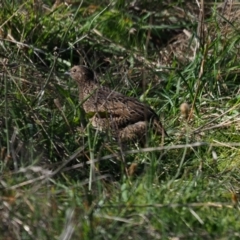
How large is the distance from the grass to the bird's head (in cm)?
13

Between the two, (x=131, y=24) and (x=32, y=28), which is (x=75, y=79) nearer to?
(x=32, y=28)

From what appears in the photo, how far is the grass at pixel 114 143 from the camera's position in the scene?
18.4 feet

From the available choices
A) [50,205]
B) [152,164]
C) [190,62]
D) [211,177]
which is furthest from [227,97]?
[50,205]

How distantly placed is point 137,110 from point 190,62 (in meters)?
1.14

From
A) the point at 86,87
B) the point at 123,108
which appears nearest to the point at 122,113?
the point at 123,108

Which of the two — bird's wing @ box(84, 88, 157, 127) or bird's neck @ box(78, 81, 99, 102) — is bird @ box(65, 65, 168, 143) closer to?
bird's wing @ box(84, 88, 157, 127)

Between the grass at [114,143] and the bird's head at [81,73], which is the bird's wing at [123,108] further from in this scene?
the bird's head at [81,73]

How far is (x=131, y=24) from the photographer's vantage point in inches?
389

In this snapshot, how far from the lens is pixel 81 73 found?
865 centimetres

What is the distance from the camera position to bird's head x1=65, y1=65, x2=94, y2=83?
28.3ft

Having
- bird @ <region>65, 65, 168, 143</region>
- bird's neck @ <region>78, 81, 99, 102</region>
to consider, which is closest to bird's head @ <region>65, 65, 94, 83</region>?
bird's neck @ <region>78, 81, 99, 102</region>

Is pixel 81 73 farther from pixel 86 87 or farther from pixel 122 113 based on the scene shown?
pixel 122 113

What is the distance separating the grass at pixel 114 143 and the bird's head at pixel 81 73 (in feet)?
0.43

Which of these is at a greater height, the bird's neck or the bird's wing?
the bird's wing
